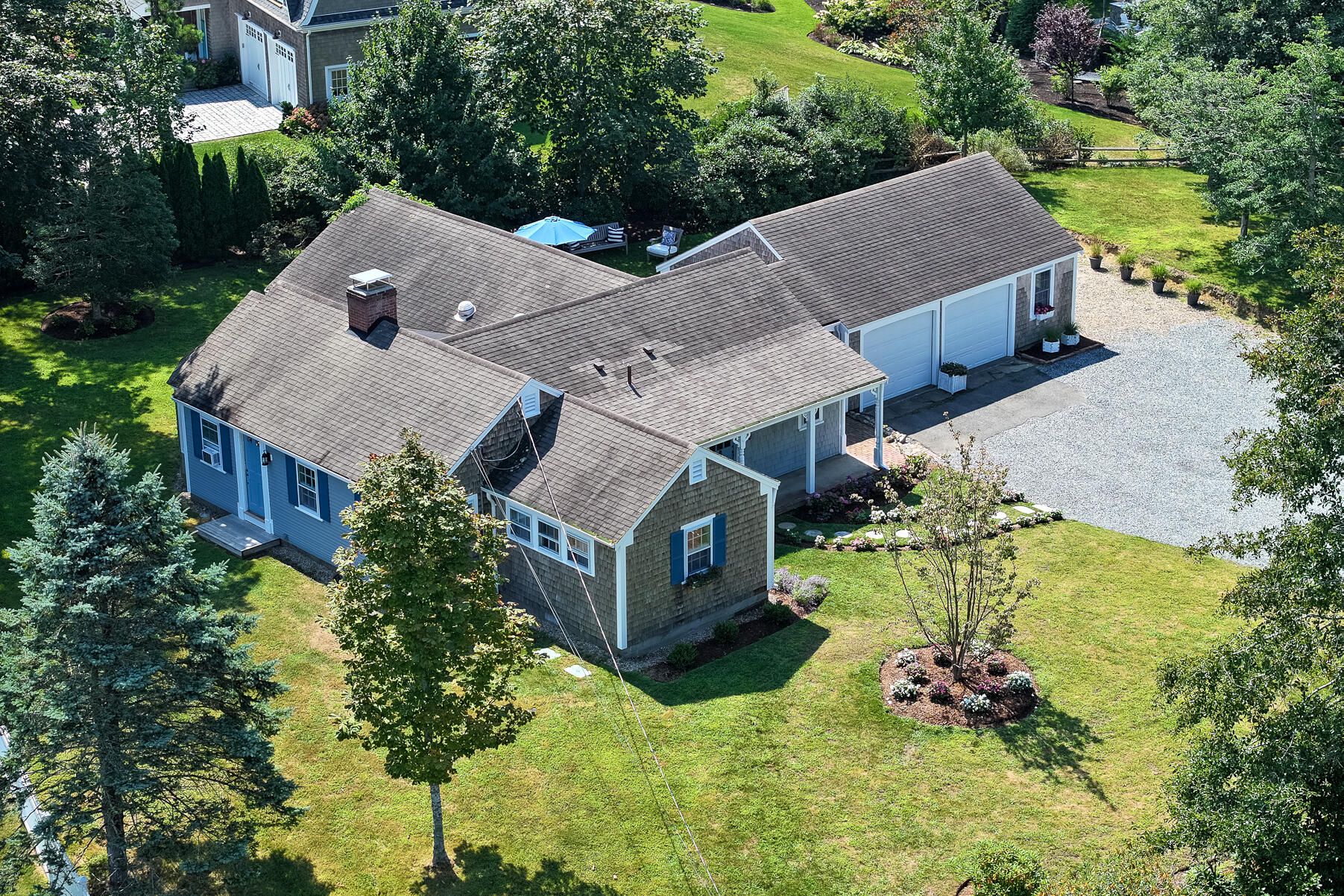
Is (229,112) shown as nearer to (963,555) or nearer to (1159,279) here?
(1159,279)

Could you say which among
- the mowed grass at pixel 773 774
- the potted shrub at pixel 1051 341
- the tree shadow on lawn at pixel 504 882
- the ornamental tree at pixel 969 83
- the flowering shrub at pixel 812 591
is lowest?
the tree shadow on lawn at pixel 504 882

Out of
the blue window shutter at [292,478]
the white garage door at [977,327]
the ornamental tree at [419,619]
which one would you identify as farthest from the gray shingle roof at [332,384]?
the white garage door at [977,327]

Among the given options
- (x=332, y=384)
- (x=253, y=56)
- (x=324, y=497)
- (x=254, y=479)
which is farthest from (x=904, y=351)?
(x=253, y=56)

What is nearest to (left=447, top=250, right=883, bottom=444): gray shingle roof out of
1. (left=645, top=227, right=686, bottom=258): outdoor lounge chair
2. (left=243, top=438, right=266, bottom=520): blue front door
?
(left=243, top=438, right=266, bottom=520): blue front door

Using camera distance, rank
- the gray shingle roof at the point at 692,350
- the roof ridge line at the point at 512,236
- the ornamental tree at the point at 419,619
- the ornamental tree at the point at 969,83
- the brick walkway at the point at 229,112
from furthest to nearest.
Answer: the brick walkway at the point at 229,112 → the ornamental tree at the point at 969,83 → the roof ridge line at the point at 512,236 → the gray shingle roof at the point at 692,350 → the ornamental tree at the point at 419,619

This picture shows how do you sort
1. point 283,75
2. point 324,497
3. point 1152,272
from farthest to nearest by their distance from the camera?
1. point 283,75
2. point 1152,272
3. point 324,497

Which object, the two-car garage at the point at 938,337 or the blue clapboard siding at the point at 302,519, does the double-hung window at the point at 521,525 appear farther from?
the two-car garage at the point at 938,337
